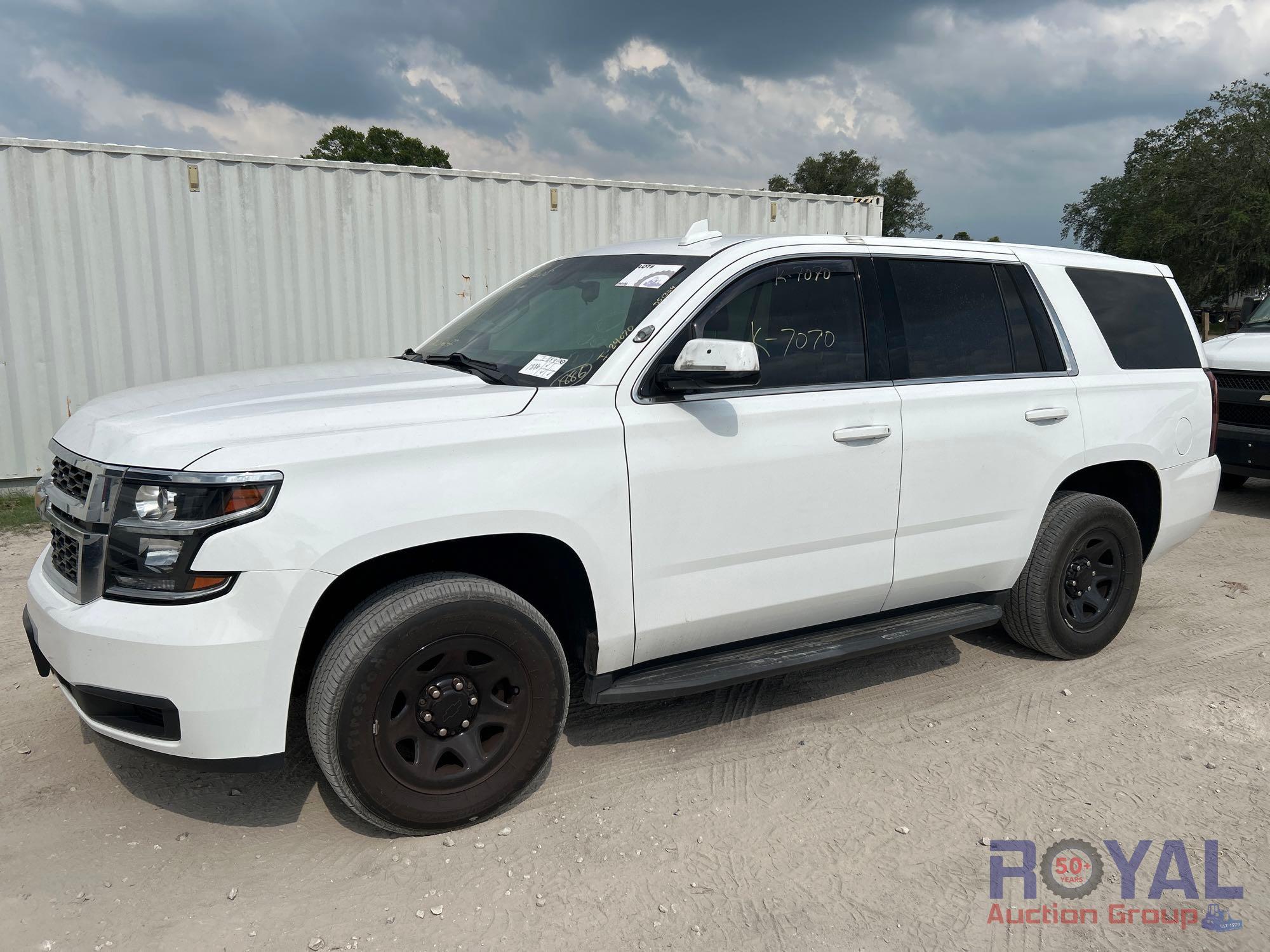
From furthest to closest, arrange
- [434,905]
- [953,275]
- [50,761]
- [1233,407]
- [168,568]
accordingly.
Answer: [1233,407] < [953,275] < [50,761] < [434,905] < [168,568]

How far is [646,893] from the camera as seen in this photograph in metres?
2.70

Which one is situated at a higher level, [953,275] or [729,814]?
[953,275]

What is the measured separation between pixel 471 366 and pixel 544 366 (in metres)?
0.39

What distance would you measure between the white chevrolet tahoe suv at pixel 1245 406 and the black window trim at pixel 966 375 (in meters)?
4.41

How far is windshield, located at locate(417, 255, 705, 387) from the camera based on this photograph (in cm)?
321

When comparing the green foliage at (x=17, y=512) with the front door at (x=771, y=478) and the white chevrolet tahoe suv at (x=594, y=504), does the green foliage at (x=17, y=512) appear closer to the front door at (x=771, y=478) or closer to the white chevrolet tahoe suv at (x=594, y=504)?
the white chevrolet tahoe suv at (x=594, y=504)

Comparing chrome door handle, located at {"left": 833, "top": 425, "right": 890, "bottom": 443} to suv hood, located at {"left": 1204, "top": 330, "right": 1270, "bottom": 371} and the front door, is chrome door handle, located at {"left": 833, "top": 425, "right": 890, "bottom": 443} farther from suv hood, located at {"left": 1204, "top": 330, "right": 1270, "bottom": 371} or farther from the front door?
suv hood, located at {"left": 1204, "top": 330, "right": 1270, "bottom": 371}

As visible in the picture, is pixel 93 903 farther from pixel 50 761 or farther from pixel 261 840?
pixel 50 761

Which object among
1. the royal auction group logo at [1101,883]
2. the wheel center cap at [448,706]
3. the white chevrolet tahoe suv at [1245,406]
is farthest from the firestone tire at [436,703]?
the white chevrolet tahoe suv at [1245,406]

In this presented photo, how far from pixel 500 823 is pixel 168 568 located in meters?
1.35

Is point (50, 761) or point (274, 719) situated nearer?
point (274, 719)

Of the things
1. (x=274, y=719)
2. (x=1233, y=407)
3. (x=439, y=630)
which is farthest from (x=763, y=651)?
(x=1233, y=407)

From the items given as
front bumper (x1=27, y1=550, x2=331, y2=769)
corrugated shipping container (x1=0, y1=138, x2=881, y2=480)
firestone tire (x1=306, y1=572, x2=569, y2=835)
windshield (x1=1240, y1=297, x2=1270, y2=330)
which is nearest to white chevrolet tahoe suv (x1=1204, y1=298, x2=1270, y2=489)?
windshield (x1=1240, y1=297, x2=1270, y2=330)

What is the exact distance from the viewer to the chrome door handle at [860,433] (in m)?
3.37
